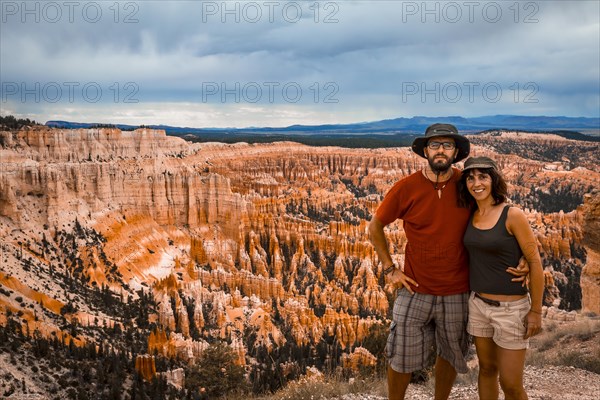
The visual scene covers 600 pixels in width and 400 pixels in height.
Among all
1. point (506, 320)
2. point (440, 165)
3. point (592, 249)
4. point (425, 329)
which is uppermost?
point (440, 165)

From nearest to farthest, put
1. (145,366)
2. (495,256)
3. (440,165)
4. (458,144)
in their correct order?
(495,256) → (440,165) → (458,144) → (145,366)

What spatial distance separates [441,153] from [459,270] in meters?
1.06

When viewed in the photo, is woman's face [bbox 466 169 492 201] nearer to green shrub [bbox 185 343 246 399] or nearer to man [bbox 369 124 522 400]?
man [bbox 369 124 522 400]

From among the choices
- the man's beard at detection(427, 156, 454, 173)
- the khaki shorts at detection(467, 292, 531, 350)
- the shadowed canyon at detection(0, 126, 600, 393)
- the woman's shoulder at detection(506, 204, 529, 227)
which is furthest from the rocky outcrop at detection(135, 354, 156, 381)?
the woman's shoulder at detection(506, 204, 529, 227)

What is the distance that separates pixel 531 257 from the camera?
364cm

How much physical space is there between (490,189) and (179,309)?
21.6 metres

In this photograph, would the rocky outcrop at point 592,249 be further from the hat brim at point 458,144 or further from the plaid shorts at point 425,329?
the plaid shorts at point 425,329

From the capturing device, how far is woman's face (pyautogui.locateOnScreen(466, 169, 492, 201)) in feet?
12.6

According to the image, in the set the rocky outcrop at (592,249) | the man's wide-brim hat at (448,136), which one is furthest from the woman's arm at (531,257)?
the rocky outcrop at (592,249)

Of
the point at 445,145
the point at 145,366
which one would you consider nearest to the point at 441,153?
the point at 445,145

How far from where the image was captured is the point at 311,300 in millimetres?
29516

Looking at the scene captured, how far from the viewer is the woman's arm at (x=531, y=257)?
143 inches

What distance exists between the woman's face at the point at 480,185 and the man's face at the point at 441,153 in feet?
0.80

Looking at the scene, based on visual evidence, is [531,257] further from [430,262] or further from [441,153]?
[441,153]
